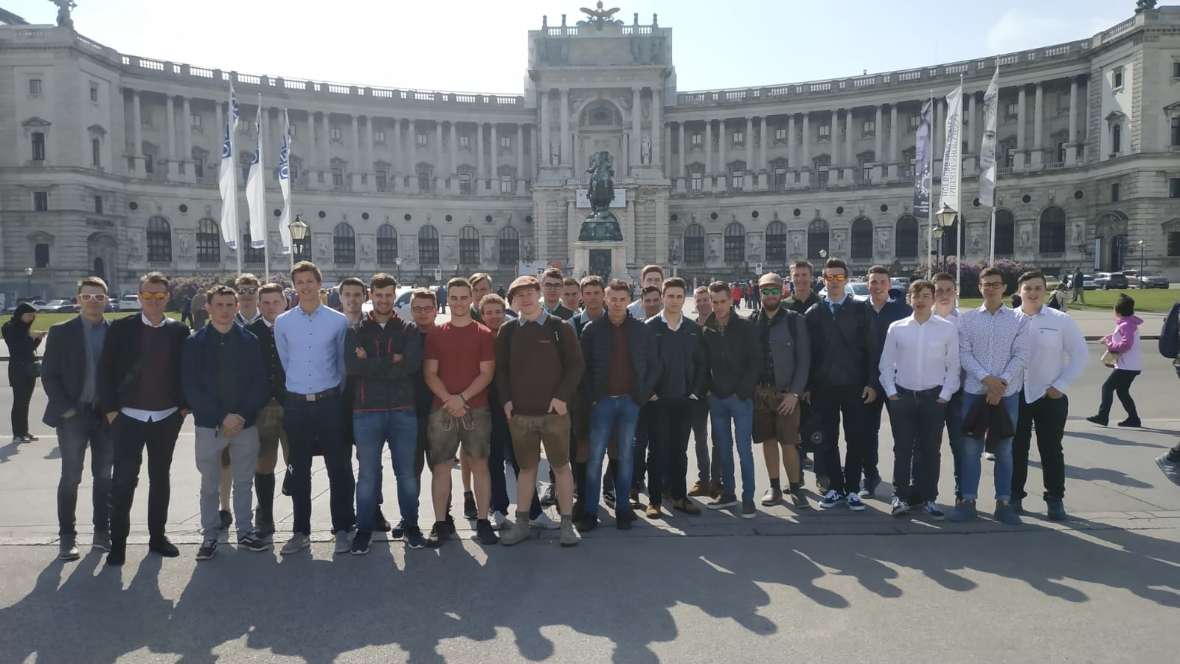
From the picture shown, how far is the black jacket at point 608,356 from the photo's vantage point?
26.1ft

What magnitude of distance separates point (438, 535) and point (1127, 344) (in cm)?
1145

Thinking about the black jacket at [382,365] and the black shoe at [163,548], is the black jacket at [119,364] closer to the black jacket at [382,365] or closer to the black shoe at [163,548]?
the black shoe at [163,548]

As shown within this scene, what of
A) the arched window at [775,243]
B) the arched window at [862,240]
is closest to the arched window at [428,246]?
the arched window at [775,243]

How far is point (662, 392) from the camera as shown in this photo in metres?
8.27

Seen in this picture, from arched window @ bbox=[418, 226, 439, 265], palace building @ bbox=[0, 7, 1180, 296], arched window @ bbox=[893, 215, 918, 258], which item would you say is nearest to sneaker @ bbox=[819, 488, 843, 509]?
palace building @ bbox=[0, 7, 1180, 296]

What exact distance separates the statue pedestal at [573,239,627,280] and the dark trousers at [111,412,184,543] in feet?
114

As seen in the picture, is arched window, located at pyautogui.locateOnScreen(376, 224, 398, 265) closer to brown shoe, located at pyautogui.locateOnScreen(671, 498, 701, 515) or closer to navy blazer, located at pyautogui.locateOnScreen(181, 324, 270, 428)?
navy blazer, located at pyautogui.locateOnScreen(181, 324, 270, 428)

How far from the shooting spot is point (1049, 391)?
7973 mm

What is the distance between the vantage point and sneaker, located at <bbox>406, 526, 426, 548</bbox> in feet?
24.3

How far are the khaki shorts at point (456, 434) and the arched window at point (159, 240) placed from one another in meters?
71.1

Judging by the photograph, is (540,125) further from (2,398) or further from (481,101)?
(2,398)

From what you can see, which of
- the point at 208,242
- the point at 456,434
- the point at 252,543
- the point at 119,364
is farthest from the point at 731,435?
the point at 208,242

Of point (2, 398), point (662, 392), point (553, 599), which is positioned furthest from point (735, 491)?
point (2, 398)

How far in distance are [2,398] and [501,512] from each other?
15.1 m
